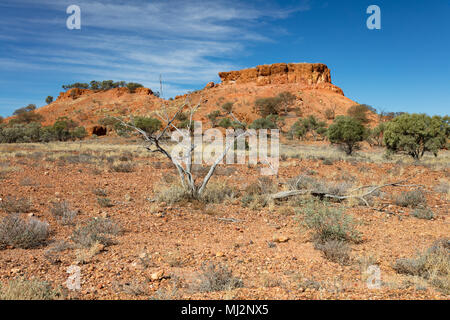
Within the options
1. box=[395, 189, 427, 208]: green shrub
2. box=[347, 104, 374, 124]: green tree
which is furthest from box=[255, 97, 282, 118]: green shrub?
box=[395, 189, 427, 208]: green shrub

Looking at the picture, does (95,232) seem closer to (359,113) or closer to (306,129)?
(306,129)

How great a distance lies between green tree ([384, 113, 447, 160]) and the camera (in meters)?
16.6

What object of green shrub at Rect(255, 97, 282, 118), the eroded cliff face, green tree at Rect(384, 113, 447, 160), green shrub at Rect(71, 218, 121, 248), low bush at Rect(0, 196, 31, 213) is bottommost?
green shrub at Rect(71, 218, 121, 248)

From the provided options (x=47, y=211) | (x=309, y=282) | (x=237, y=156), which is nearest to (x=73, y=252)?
(x=47, y=211)

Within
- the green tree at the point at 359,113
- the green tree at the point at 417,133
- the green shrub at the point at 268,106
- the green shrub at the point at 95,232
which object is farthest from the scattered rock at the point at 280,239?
the green tree at the point at 359,113

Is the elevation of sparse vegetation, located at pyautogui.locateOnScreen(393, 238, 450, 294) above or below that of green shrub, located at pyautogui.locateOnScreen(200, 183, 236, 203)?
below

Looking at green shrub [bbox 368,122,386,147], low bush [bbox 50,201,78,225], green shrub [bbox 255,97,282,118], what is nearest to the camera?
low bush [bbox 50,201,78,225]

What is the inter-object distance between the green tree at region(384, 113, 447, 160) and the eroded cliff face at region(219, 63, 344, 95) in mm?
54339

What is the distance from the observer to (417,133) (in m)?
16.8

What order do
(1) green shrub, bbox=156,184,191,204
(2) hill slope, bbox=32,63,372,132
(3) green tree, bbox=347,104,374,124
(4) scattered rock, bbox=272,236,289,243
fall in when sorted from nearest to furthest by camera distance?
(4) scattered rock, bbox=272,236,289,243 < (1) green shrub, bbox=156,184,191,204 < (3) green tree, bbox=347,104,374,124 < (2) hill slope, bbox=32,63,372,132

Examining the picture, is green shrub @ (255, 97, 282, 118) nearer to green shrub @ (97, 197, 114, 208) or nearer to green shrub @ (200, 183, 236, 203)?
green shrub @ (200, 183, 236, 203)

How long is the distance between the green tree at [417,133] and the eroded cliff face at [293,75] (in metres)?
54.3

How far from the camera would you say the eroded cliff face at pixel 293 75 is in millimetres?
71544
